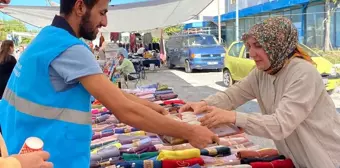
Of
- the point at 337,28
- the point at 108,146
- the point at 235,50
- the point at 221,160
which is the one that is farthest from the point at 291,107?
the point at 337,28

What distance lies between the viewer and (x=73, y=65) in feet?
4.86

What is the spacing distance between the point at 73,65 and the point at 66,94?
0.13m

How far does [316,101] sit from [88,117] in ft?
4.03

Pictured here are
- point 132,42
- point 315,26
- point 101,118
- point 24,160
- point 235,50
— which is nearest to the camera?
point 24,160

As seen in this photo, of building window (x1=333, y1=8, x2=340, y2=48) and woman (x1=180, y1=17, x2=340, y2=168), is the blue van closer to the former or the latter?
building window (x1=333, y1=8, x2=340, y2=48)

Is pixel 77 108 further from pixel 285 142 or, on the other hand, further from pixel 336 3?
pixel 336 3

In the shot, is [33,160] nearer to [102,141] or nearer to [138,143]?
[138,143]

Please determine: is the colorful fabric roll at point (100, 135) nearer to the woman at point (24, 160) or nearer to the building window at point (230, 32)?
the woman at point (24, 160)

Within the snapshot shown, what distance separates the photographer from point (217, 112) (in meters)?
2.06

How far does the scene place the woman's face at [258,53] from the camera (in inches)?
84.3

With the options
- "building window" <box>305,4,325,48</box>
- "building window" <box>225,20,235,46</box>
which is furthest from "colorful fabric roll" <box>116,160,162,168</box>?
"building window" <box>225,20,235,46</box>

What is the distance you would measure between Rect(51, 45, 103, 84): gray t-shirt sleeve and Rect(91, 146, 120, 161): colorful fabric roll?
1.32 metres

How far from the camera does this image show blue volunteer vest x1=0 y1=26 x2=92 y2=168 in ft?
5.00

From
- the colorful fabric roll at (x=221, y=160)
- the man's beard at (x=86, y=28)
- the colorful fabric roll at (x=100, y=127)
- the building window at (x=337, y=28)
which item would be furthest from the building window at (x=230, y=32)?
the man's beard at (x=86, y=28)
